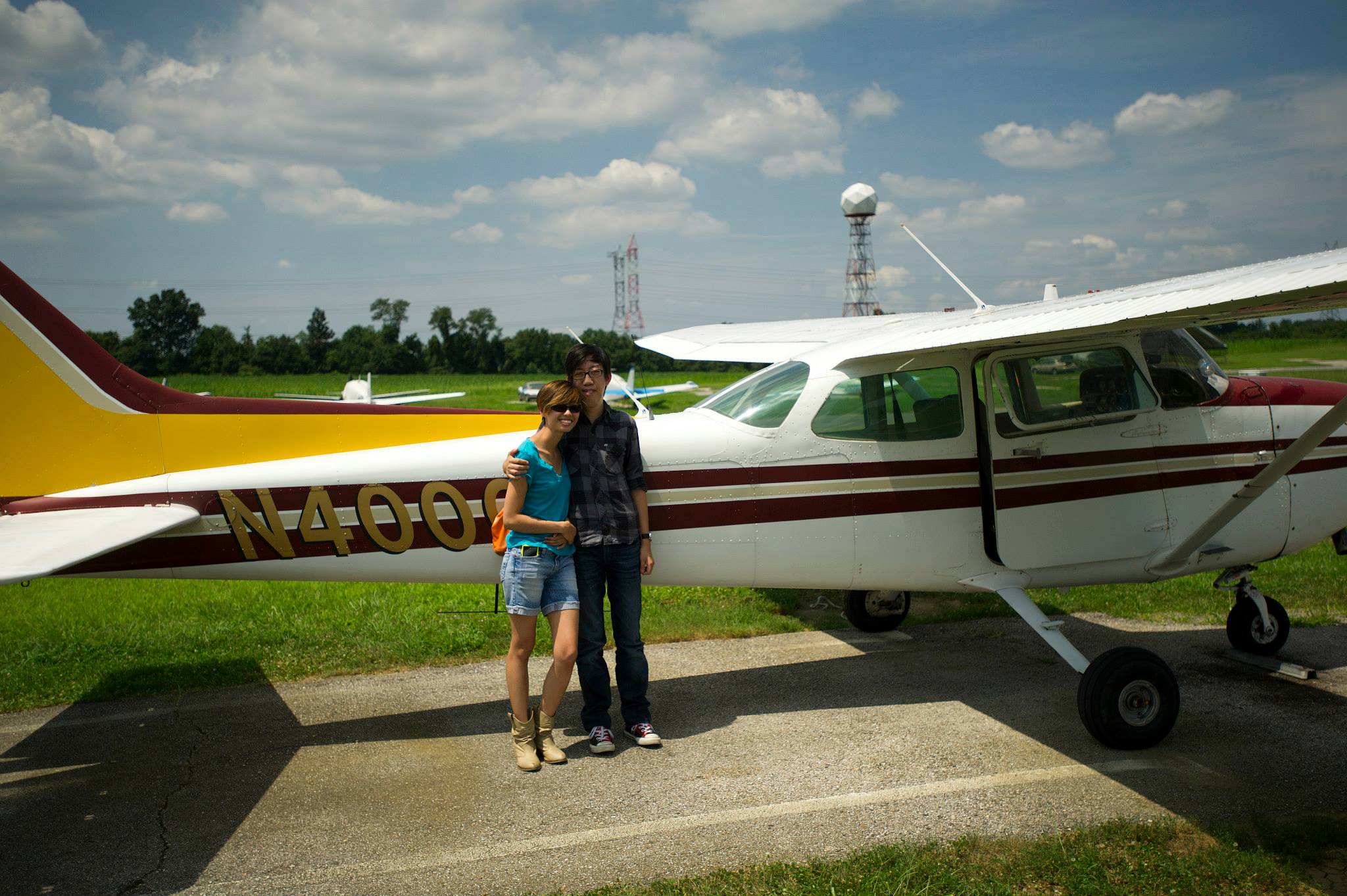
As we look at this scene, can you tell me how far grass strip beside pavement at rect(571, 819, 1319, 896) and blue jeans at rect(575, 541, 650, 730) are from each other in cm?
143

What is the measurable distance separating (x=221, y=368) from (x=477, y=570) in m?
75.9

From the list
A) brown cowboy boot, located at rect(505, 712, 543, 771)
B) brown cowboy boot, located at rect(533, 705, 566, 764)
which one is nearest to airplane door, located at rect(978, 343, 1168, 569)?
brown cowboy boot, located at rect(533, 705, 566, 764)

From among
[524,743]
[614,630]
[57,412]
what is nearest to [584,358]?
[614,630]

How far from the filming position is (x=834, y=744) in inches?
190

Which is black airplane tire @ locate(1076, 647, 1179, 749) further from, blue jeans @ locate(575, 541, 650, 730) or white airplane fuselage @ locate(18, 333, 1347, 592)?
blue jeans @ locate(575, 541, 650, 730)

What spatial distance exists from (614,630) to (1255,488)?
11.8 ft

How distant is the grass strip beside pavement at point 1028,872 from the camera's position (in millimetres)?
3412

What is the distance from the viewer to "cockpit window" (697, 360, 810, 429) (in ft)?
16.6

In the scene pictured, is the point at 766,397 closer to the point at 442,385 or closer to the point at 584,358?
the point at 584,358

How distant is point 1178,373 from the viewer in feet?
17.7

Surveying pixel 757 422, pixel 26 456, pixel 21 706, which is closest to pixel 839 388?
pixel 757 422

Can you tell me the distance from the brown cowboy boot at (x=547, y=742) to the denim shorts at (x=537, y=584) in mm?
609

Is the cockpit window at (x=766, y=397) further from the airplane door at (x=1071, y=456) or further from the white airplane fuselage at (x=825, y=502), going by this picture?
the airplane door at (x=1071, y=456)

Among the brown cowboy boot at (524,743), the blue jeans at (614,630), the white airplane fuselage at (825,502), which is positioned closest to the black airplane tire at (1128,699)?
the white airplane fuselage at (825,502)
